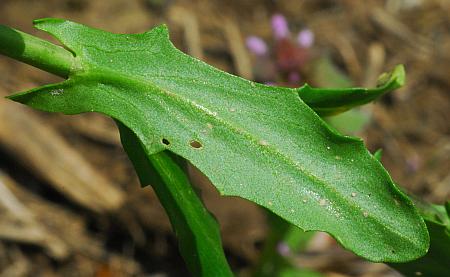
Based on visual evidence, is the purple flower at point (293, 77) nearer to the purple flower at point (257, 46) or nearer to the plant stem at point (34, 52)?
the purple flower at point (257, 46)

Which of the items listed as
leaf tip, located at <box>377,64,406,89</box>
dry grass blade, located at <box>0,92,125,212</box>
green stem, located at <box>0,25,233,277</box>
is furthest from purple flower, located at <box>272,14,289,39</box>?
green stem, located at <box>0,25,233,277</box>

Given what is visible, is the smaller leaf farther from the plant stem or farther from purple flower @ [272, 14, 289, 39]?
purple flower @ [272, 14, 289, 39]

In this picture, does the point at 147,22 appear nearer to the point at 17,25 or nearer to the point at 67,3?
the point at 67,3

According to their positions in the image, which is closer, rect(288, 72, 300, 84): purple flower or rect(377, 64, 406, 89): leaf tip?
rect(377, 64, 406, 89): leaf tip

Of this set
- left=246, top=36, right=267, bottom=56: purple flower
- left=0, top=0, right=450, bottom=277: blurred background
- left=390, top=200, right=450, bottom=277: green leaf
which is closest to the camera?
left=390, top=200, right=450, bottom=277: green leaf

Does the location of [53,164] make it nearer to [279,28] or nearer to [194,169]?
[194,169]

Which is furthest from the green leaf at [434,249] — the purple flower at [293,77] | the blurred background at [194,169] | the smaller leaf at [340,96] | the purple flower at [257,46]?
the purple flower at [257,46]

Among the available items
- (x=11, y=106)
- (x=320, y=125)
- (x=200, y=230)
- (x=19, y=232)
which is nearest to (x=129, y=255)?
(x=19, y=232)
